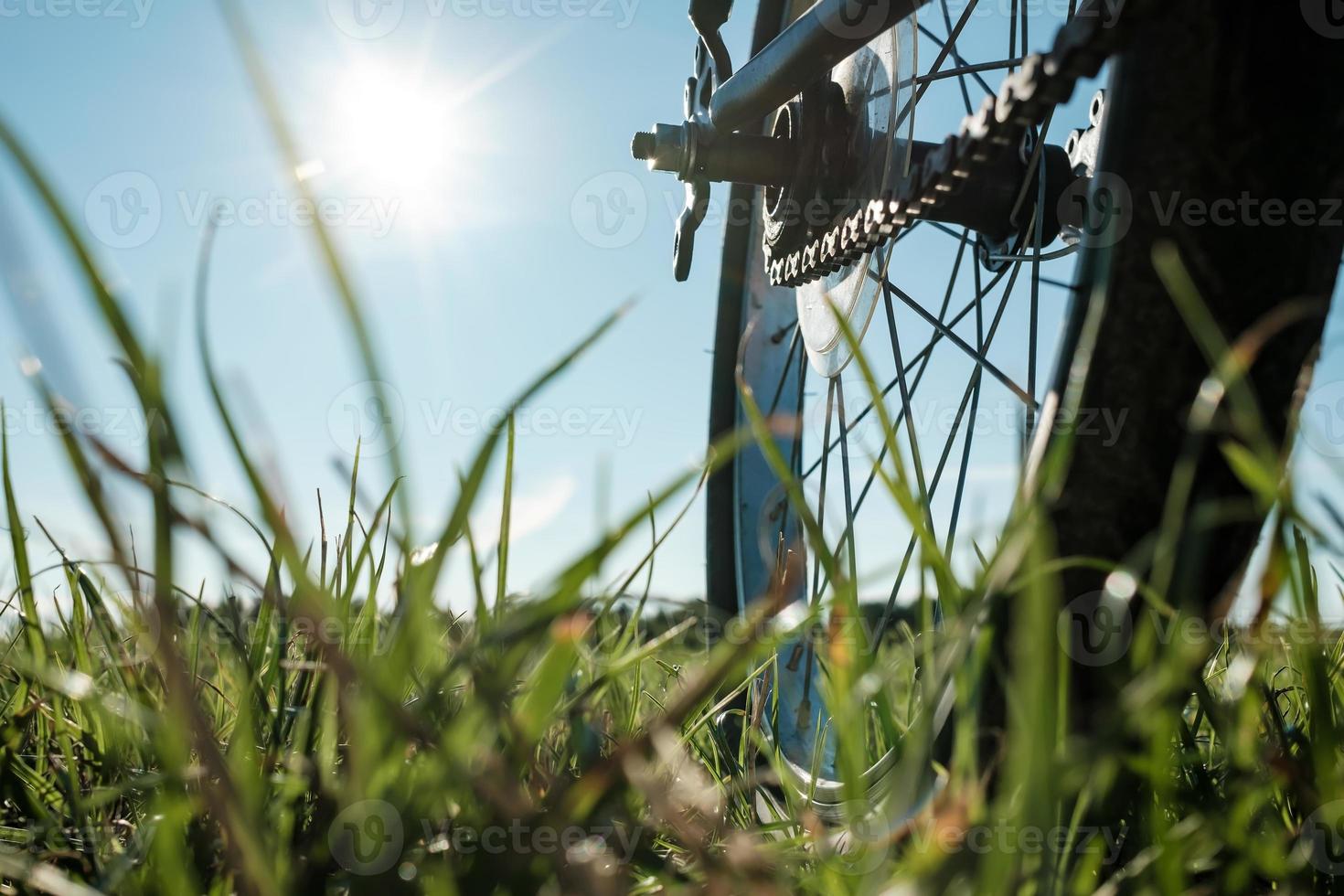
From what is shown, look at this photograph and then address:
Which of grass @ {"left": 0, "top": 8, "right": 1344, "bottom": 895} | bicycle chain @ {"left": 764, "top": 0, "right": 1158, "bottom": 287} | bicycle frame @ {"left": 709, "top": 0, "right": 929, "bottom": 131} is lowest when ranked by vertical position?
grass @ {"left": 0, "top": 8, "right": 1344, "bottom": 895}

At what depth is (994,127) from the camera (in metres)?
0.88

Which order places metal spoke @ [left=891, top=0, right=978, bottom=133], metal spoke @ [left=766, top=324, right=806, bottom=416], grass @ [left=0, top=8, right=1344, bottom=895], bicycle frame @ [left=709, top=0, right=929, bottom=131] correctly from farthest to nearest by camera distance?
metal spoke @ [left=766, top=324, right=806, bottom=416] < metal spoke @ [left=891, top=0, right=978, bottom=133] < bicycle frame @ [left=709, top=0, right=929, bottom=131] < grass @ [left=0, top=8, right=1344, bottom=895]

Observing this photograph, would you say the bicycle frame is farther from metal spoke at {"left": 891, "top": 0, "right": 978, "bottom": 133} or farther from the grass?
the grass

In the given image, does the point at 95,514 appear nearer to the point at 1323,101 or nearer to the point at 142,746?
the point at 142,746

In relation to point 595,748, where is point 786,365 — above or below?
above

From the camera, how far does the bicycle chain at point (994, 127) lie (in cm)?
66

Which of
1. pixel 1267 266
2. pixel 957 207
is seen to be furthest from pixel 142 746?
pixel 957 207

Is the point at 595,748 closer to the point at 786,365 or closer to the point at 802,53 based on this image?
the point at 802,53

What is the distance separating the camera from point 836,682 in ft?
1.42

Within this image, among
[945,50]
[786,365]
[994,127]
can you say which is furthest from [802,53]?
→ [786,365]

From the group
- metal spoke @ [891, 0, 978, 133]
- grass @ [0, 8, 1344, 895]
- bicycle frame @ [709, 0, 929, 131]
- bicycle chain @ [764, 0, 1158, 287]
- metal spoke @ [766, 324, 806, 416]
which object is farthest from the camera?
metal spoke @ [766, 324, 806, 416]

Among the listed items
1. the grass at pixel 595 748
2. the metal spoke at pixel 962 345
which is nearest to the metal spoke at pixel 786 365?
the metal spoke at pixel 962 345

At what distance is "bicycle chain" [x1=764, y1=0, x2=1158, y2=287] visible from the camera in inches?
26.0

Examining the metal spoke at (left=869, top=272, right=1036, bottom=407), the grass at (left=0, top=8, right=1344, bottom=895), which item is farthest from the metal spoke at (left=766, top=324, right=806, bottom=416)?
the grass at (left=0, top=8, right=1344, bottom=895)
